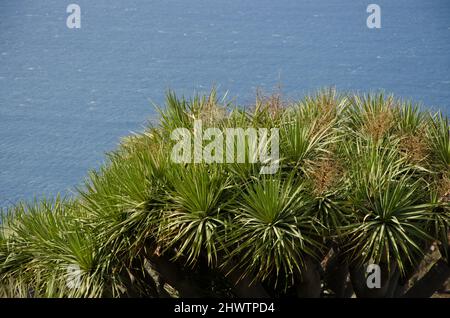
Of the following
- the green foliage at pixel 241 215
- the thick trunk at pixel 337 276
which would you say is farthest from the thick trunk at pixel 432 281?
the thick trunk at pixel 337 276

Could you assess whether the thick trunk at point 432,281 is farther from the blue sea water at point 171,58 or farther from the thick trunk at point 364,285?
the blue sea water at point 171,58

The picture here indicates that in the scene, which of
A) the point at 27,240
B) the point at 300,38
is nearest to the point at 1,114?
the point at 300,38

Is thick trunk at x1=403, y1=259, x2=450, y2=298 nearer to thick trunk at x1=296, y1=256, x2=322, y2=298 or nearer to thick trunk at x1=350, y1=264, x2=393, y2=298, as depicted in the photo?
thick trunk at x1=350, y1=264, x2=393, y2=298

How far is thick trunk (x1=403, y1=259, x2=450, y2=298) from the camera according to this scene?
8.49 m

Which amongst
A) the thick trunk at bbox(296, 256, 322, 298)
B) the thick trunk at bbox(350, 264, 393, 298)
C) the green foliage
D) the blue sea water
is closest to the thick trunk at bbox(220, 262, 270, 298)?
the green foliage

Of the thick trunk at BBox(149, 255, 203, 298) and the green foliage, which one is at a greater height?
the green foliage

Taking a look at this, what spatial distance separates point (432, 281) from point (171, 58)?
858 inches

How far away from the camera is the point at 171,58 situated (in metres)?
29.4

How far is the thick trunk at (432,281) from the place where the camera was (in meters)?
8.49

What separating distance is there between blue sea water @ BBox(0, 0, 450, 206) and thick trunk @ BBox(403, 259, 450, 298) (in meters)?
16.3

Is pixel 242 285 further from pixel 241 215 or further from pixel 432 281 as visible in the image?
pixel 432 281

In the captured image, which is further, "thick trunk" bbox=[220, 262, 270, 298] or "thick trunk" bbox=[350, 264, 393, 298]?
"thick trunk" bbox=[350, 264, 393, 298]

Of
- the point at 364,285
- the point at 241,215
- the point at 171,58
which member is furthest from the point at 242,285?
the point at 171,58

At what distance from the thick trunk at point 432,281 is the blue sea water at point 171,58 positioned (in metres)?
16.3
